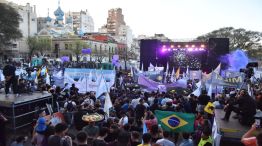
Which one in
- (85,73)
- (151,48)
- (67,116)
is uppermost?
(151,48)

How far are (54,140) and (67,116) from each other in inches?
173

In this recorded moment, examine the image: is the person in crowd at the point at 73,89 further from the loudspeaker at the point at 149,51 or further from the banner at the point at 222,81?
the loudspeaker at the point at 149,51

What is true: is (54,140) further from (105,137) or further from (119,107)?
(119,107)

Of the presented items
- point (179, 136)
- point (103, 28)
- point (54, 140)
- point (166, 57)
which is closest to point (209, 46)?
point (166, 57)

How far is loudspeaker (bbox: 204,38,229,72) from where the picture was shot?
1158 inches

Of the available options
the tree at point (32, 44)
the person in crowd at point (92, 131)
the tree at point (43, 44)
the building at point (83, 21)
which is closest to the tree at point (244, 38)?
the tree at point (43, 44)

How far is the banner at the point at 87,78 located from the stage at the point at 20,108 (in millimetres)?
2800

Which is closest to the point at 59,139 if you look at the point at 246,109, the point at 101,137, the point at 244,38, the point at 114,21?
the point at 101,137

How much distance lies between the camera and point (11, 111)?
9562 millimetres

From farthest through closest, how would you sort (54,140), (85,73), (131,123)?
(85,73) → (131,123) → (54,140)

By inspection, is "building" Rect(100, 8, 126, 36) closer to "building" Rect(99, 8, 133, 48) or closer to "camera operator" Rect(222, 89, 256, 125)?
"building" Rect(99, 8, 133, 48)

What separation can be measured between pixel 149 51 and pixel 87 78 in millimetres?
19022

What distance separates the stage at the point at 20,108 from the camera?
9.56 m

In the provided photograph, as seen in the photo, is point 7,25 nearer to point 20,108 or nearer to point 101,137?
point 20,108
